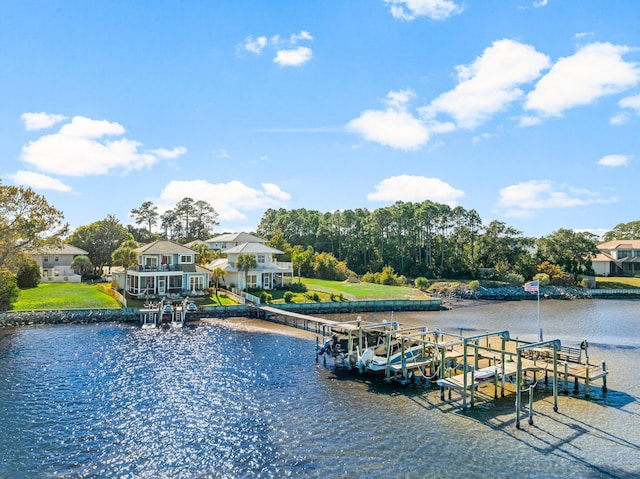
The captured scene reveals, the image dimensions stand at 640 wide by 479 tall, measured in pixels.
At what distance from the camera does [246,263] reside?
180 feet

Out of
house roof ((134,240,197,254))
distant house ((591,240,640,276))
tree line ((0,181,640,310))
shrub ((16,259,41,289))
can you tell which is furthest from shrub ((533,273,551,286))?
shrub ((16,259,41,289))

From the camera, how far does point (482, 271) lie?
85.5m

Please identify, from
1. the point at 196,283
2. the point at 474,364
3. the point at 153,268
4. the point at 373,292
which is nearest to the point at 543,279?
the point at 373,292

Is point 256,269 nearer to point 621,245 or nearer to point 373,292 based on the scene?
point 373,292

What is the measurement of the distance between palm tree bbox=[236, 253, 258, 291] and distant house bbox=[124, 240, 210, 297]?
4050 millimetres

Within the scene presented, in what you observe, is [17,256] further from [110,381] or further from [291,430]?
[291,430]

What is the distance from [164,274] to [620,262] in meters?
89.5

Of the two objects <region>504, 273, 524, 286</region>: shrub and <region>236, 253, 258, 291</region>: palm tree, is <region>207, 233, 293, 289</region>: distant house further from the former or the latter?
<region>504, 273, 524, 286</region>: shrub

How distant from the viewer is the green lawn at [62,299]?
45.5m

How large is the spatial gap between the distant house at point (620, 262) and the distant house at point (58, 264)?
314 feet

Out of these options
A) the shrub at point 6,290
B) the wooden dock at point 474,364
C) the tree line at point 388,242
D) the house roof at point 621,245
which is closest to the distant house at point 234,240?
the tree line at point 388,242

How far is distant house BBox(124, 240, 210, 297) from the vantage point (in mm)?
51219

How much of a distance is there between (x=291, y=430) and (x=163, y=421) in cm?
570

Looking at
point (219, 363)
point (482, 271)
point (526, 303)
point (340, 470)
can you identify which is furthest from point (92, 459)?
point (482, 271)
